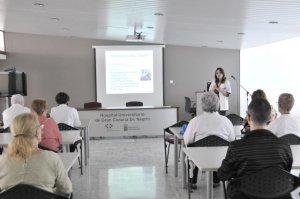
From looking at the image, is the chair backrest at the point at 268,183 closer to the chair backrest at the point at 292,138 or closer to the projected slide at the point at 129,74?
the chair backrest at the point at 292,138

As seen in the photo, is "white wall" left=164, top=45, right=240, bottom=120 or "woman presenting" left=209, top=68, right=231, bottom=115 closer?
"woman presenting" left=209, top=68, right=231, bottom=115

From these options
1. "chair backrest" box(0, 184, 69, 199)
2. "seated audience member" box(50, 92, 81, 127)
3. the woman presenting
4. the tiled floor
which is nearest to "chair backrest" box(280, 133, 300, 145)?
the tiled floor

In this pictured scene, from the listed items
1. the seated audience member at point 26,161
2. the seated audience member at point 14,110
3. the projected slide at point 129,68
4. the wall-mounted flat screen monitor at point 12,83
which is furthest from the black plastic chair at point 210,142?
the wall-mounted flat screen monitor at point 12,83

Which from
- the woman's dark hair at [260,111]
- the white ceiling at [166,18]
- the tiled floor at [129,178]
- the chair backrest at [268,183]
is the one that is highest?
the white ceiling at [166,18]

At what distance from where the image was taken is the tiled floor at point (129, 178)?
4.30m

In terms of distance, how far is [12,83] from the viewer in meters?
10.0

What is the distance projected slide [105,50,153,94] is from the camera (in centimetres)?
1076

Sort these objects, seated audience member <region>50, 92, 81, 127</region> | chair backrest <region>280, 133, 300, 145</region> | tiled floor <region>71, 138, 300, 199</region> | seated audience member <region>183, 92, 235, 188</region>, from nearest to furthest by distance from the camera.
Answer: chair backrest <region>280, 133, 300, 145</region>
seated audience member <region>183, 92, 235, 188</region>
tiled floor <region>71, 138, 300, 199</region>
seated audience member <region>50, 92, 81, 127</region>

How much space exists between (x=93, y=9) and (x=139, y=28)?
6.60ft

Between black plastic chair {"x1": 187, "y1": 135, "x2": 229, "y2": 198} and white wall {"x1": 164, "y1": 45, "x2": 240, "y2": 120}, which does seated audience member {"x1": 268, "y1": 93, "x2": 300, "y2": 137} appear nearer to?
black plastic chair {"x1": 187, "y1": 135, "x2": 229, "y2": 198}

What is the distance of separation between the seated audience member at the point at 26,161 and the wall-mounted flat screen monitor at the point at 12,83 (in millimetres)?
8421

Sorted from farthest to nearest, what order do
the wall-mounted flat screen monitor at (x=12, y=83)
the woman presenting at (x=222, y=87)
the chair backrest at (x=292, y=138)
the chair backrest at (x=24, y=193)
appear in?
the wall-mounted flat screen monitor at (x=12, y=83) < the woman presenting at (x=222, y=87) < the chair backrest at (x=292, y=138) < the chair backrest at (x=24, y=193)

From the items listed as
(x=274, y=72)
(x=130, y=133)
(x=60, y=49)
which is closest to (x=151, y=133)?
(x=130, y=133)

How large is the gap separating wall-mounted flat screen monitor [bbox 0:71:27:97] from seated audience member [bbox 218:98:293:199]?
29.4 ft
